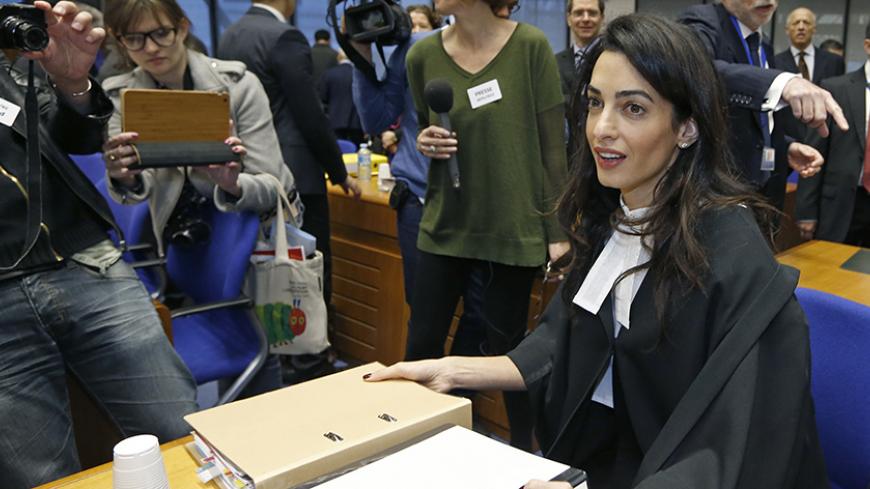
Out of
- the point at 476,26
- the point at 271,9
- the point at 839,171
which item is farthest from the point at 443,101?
the point at 839,171

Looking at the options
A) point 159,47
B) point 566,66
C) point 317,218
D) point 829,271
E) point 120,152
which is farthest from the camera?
point 566,66

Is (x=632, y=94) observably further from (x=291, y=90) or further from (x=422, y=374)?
(x=291, y=90)

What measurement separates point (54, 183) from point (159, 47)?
0.63m

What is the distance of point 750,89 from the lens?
7.19 ft

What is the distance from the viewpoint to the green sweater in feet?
6.78

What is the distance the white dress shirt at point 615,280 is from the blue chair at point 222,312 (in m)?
1.18

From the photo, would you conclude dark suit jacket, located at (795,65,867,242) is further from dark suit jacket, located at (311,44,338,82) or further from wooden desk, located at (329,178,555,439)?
dark suit jacket, located at (311,44,338,82)

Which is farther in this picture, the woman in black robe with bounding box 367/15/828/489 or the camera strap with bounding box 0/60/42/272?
the camera strap with bounding box 0/60/42/272

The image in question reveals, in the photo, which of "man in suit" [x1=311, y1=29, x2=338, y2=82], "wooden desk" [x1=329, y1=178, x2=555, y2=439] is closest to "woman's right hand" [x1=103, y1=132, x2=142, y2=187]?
"wooden desk" [x1=329, y1=178, x2=555, y2=439]

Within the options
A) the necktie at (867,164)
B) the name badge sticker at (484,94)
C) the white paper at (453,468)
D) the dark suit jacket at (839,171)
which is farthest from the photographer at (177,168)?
the necktie at (867,164)

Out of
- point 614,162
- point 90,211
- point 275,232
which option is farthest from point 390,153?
point 614,162

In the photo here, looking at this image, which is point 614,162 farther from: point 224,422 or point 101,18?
point 101,18

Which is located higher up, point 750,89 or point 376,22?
point 376,22

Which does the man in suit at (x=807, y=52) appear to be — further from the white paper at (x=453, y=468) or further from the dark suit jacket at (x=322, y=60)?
the white paper at (x=453, y=468)
